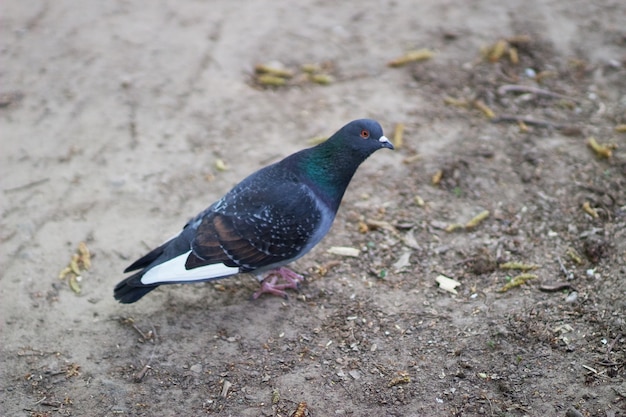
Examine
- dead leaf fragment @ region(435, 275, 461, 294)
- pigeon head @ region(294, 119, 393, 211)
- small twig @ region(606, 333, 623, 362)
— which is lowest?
dead leaf fragment @ region(435, 275, 461, 294)

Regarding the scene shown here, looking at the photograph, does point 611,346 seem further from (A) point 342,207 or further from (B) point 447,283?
(A) point 342,207

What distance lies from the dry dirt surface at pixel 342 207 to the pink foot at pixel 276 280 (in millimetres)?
84

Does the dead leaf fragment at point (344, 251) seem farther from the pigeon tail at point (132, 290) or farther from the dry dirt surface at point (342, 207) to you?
the pigeon tail at point (132, 290)

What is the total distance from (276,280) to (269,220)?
643 millimetres

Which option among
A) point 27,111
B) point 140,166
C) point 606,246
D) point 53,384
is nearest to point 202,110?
point 140,166

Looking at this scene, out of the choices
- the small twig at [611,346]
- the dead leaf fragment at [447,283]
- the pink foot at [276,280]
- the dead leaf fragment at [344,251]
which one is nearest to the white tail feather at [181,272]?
the pink foot at [276,280]

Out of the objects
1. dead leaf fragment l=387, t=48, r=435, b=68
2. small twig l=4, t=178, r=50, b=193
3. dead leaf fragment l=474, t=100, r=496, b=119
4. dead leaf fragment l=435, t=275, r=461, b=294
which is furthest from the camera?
dead leaf fragment l=387, t=48, r=435, b=68

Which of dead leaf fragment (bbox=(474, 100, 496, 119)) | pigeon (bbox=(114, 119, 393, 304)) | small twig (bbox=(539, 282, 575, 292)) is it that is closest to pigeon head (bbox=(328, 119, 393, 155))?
pigeon (bbox=(114, 119, 393, 304))

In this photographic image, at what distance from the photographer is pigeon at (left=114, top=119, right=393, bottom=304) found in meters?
4.71

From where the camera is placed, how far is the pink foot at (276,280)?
5.05 metres

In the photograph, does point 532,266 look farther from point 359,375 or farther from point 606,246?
point 359,375

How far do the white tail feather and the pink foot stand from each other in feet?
1.28

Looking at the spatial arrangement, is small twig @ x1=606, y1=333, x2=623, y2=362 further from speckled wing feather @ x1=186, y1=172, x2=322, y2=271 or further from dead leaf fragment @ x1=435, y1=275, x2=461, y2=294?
speckled wing feather @ x1=186, y1=172, x2=322, y2=271

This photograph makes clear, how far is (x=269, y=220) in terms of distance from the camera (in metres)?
4.77
